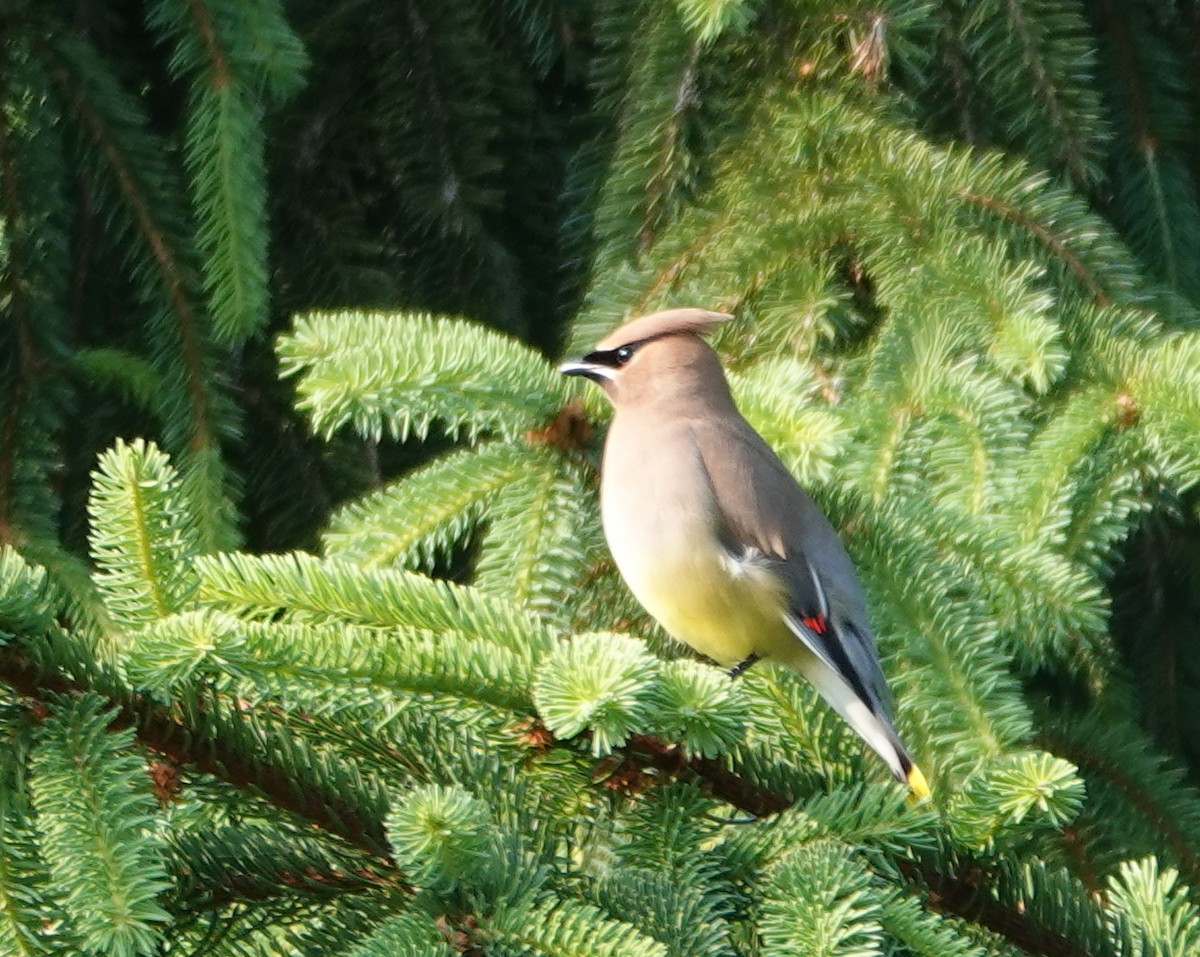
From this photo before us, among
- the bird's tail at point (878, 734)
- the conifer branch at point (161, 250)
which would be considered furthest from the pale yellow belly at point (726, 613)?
the conifer branch at point (161, 250)

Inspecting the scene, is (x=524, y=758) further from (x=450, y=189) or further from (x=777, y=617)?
(x=450, y=189)

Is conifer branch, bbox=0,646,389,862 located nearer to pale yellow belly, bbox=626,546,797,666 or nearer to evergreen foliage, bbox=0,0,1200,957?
evergreen foliage, bbox=0,0,1200,957

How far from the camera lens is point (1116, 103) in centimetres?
312

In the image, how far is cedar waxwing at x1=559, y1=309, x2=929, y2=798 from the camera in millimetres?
2270

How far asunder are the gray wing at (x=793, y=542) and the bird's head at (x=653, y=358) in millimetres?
107

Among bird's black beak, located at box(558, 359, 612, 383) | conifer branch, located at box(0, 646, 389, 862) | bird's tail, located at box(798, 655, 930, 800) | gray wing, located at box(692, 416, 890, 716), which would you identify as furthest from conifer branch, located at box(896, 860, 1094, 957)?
bird's black beak, located at box(558, 359, 612, 383)

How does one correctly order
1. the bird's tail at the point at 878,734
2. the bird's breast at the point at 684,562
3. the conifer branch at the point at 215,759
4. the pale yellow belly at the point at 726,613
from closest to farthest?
1. the conifer branch at the point at 215,759
2. the bird's tail at the point at 878,734
3. the bird's breast at the point at 684,562
4. the pale yellow belly at the point at 726,613

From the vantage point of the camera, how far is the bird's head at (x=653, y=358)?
250cm

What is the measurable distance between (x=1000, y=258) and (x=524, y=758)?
4.36 ft

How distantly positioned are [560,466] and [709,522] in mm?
408

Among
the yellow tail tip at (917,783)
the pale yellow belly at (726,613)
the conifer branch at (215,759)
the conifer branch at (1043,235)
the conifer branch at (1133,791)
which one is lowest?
the conifer branch at (215,759)

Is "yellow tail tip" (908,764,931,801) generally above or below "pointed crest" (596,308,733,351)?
below

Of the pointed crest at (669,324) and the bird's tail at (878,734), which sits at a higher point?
the pointed crest at (669,324)

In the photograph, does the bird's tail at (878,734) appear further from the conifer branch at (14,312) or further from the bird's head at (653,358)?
the conifer branch at (14,312)
